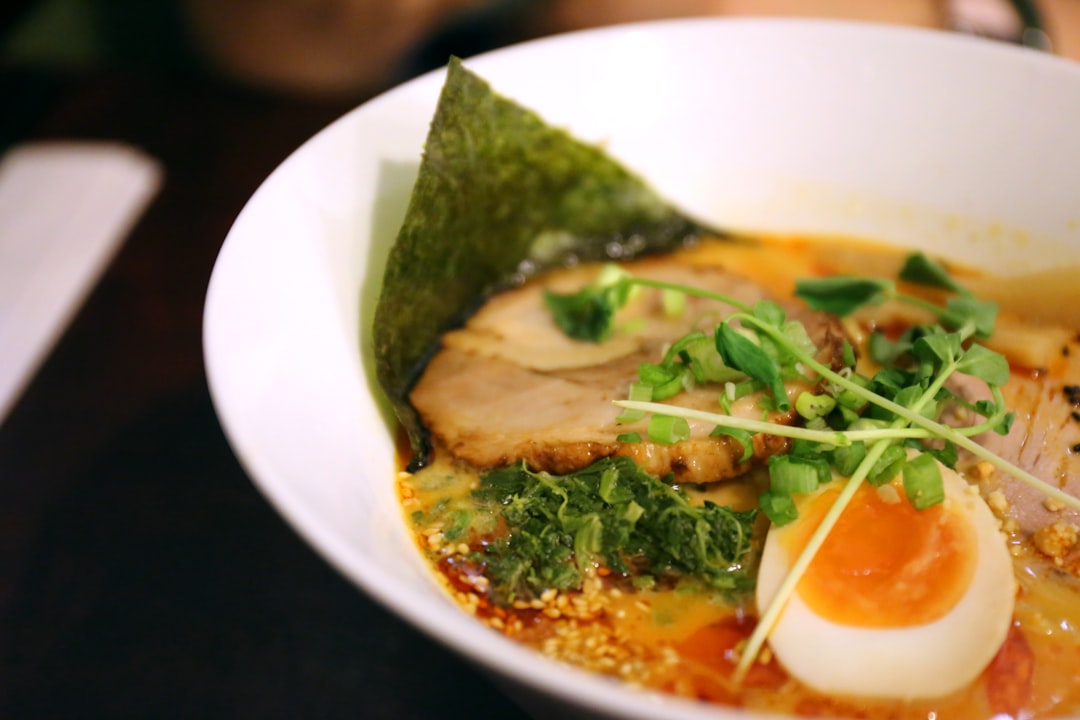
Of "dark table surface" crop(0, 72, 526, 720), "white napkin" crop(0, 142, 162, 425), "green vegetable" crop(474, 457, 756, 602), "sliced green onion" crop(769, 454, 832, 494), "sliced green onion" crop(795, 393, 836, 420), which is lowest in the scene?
"dark table surface" crop(0, 72, 526, 720)

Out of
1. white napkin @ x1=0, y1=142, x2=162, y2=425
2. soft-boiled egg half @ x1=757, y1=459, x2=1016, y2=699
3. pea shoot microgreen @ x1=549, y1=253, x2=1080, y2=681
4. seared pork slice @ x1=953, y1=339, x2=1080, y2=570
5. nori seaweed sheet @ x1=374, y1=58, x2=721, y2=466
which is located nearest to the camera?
soft-boiled egg half @ x1=757, y1=459, x2=1016, y2=699

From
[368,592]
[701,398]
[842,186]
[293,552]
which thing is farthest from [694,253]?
[368,592]

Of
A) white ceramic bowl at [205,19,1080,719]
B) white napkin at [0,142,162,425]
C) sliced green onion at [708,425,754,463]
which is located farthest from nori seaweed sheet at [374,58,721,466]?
white napkin at [0,142,162,425]

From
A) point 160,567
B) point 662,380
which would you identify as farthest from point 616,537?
point 160,567

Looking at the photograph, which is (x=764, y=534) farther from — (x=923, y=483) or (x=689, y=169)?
(x=689, y=169)

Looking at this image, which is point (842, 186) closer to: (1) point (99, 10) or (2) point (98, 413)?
(2) point (98, 413)

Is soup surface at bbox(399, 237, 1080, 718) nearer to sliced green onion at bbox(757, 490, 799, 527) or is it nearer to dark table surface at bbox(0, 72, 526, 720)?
sliced green onion at bbox(757, 490, 799, 527)

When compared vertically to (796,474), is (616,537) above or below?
below
